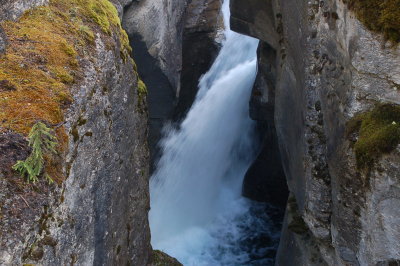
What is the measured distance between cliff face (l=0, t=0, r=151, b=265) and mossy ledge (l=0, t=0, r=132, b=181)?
0.02 meters

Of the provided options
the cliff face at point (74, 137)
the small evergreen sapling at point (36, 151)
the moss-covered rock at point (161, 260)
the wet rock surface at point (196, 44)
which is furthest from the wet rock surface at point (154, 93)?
the small evergreen sapling at point (36, 151)

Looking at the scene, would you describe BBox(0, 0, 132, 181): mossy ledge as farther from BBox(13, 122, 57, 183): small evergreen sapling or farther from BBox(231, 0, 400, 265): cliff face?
BBox(231, 0, 400, 265): cliff face

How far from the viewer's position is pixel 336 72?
7.91 m

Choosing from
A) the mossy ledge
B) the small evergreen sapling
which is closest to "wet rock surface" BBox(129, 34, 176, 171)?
the mossy ledge

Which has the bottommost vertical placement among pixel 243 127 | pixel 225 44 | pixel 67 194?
pixel 67 194

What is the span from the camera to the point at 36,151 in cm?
535

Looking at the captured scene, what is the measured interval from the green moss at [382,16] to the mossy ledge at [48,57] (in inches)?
180

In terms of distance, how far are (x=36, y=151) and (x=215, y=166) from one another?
12642mm

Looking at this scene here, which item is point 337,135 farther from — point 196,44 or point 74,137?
point 196,44

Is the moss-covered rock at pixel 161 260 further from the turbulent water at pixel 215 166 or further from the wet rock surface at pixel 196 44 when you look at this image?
the wet rock surface at pixel 196 44

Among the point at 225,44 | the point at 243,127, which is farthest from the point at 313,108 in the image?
the point at 225,44

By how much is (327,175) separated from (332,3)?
11.0 feet

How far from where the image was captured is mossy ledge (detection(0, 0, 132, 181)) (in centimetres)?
605

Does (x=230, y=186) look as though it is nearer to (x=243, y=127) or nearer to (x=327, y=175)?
(x=243, y=127)
